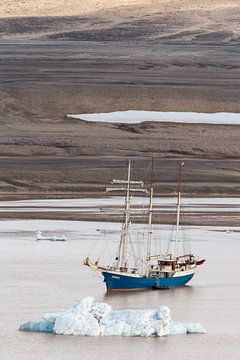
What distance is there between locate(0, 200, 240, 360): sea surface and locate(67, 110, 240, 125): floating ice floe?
69.3ft

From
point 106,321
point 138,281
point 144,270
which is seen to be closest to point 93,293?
point 138,281

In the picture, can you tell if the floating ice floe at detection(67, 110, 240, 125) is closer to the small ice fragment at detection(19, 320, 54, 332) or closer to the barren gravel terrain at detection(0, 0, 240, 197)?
the barren gravel terrain at detection(0, 0, 240, 197)

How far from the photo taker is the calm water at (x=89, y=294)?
21.2 metres

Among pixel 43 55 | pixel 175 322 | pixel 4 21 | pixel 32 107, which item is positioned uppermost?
pixel 4 21

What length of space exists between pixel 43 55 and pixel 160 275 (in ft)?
155

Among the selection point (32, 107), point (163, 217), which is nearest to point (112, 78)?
point (32, 107)

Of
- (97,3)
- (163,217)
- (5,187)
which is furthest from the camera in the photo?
(97,3)

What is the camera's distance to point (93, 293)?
26094 millimetres

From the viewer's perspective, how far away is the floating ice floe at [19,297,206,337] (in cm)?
2145

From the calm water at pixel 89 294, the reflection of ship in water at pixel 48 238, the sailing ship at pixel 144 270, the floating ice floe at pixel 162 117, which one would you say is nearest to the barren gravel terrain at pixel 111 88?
the floating ice floe at pixel 162 117

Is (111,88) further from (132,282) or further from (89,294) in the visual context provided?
(89,294)

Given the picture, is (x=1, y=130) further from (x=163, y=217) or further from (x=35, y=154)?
(x=163, y=217)

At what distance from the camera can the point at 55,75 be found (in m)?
66.2

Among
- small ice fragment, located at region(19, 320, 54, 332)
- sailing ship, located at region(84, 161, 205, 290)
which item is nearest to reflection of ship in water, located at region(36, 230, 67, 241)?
sailing ship, located at region(84, 161, 205, 290)
